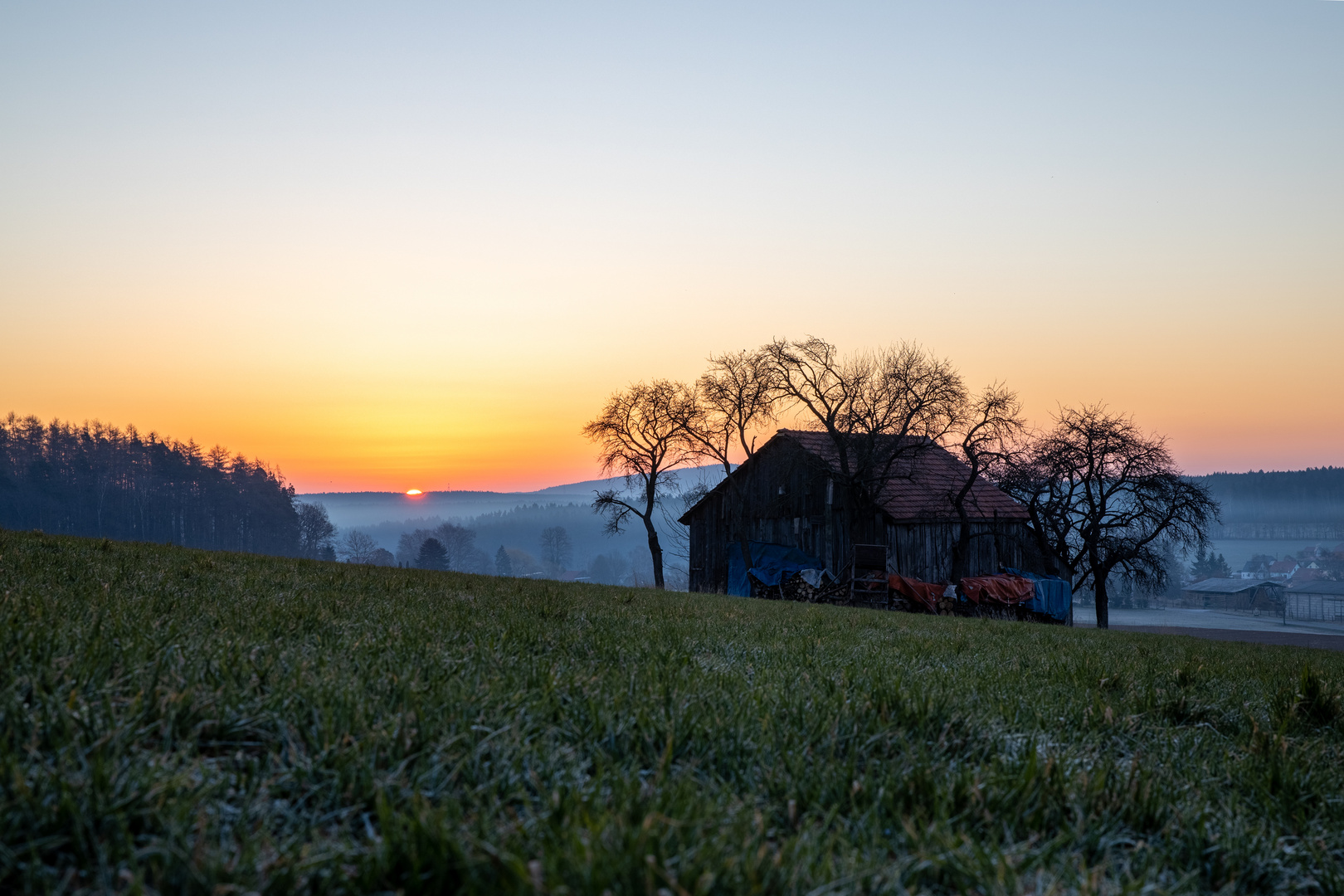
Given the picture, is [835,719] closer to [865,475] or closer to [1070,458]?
[865,475]

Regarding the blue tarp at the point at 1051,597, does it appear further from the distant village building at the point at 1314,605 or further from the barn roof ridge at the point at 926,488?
the distant village building at the point at 1314,605

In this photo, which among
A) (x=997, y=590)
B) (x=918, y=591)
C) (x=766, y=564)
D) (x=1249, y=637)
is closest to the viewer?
(x=918, y=591)

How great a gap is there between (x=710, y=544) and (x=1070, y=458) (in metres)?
18.9

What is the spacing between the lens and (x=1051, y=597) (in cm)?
3441

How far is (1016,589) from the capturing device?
3262cm

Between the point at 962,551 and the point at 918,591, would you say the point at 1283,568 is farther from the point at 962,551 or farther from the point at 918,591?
the point at 918,591

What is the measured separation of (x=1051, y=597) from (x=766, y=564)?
44.2 ft

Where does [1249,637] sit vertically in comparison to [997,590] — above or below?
below

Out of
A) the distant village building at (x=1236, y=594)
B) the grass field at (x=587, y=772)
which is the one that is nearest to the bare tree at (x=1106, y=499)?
the grass field at (x=587, y=772)

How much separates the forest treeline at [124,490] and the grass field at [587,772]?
315 ft

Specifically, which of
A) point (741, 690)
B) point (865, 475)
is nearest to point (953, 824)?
point (741, 690)

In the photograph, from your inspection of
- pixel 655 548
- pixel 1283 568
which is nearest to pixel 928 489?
pixel 655 548

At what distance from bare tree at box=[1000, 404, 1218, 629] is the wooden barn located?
2.15m

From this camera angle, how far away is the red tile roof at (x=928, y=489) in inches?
1368
